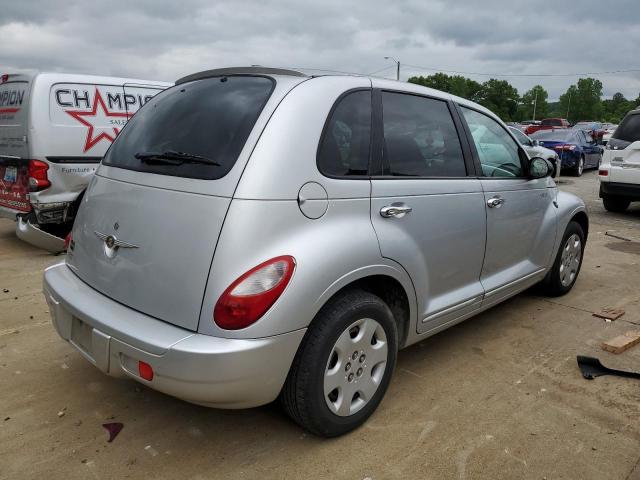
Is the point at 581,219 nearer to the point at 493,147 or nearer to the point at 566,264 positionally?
the point at 566,264

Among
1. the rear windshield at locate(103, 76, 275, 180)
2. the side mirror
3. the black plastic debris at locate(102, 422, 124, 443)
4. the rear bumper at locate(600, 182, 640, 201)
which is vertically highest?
the rear windshield at locate(103, 76, 275, 180)

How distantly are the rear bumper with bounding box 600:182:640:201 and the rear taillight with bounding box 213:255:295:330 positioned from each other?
878 centimetres

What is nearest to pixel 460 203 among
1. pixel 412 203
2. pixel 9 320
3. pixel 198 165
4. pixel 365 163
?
pixel 412 203

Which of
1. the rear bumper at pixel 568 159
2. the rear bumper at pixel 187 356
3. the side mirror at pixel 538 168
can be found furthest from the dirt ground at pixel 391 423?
the rear bumper at pixel 568 159

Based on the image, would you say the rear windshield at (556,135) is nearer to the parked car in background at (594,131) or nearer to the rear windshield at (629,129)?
the parked car in background at (594,131)

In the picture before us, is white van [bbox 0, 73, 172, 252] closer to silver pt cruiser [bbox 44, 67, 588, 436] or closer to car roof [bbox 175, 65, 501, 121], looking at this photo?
silver pt cruiser [bbox 44, 67, 588, 436]

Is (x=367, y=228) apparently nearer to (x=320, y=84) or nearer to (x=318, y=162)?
(x=318, y=162)

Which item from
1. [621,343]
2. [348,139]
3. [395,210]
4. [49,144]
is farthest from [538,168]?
[49,144]

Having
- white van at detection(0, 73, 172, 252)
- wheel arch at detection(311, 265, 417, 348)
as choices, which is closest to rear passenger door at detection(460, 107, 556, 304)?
wheel arch at detection(311, 265, 417, 348)

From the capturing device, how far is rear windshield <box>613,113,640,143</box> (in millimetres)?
9000

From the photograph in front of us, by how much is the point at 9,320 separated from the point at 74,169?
2.44 metres

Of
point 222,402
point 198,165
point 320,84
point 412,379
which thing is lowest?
point 412,379

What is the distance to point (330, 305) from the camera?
2424 millimetres

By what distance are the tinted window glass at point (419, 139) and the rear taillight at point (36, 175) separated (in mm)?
4399
